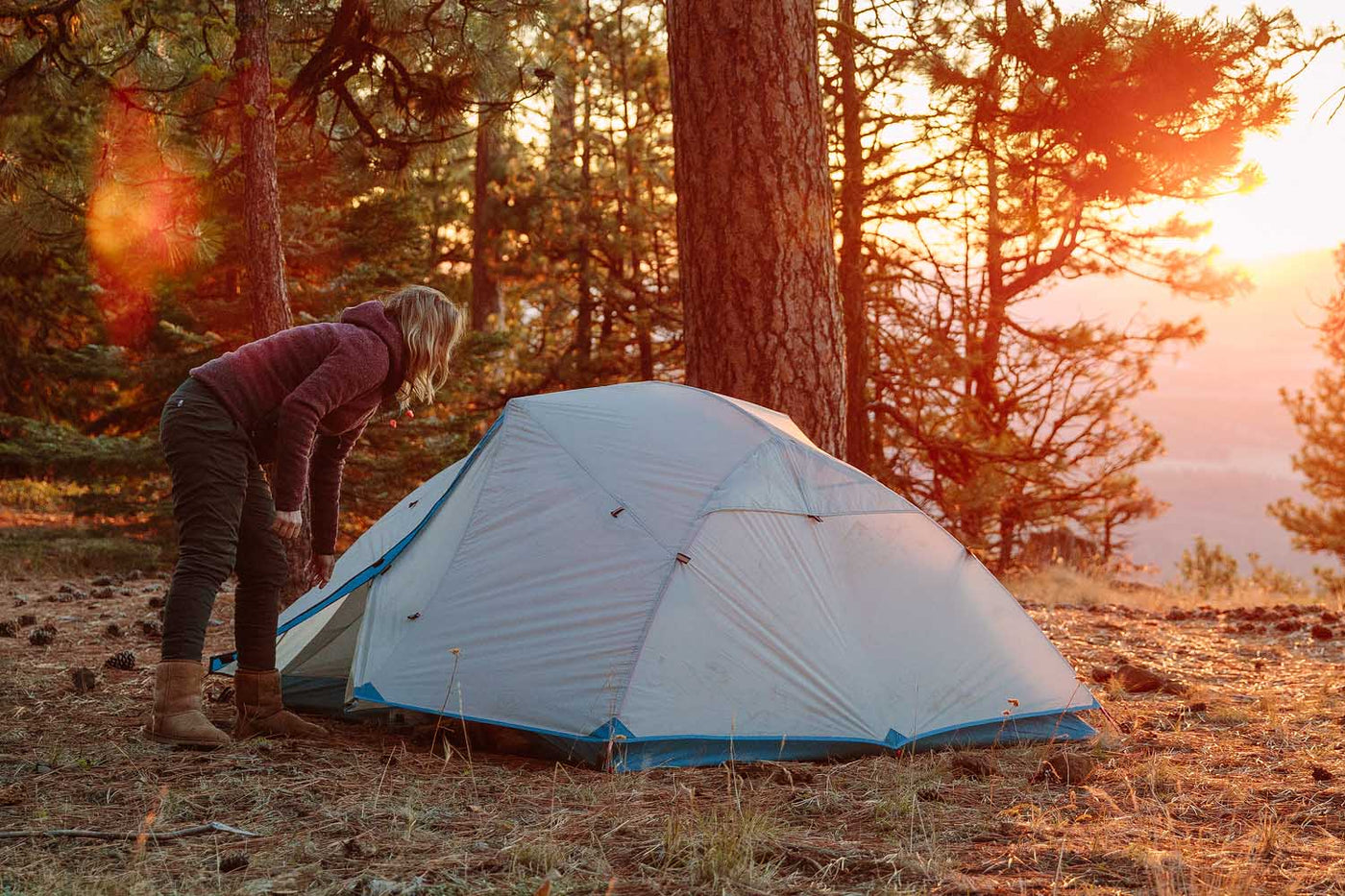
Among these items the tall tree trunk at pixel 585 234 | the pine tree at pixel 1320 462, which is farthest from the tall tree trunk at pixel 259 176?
the pine tree at pixel 1320 462

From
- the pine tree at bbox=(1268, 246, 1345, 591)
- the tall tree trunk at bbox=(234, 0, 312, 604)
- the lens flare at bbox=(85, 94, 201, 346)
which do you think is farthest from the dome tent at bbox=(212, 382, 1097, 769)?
the pine tree at bbox=(1268, 246, 1345, 591)

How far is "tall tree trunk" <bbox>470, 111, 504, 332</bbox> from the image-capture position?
17047 millimetres

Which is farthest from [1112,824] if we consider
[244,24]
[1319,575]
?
[1319,575]

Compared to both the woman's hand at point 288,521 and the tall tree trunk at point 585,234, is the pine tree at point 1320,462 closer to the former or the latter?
the tall tree trunk at point 585,234

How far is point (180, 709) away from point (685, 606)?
1749 mm

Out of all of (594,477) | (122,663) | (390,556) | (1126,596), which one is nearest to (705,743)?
(594,477)

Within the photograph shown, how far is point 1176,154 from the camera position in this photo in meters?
7.57

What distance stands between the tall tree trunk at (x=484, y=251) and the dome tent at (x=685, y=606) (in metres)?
12.9

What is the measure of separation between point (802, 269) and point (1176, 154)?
11.9 ft

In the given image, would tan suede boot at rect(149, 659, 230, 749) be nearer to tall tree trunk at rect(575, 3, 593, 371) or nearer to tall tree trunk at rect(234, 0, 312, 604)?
tall tree trunk at rect(234, 0, 312, 604)

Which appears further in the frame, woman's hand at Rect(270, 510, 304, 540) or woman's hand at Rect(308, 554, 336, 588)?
woman's hand at Rect(308, 554, 336, 588)

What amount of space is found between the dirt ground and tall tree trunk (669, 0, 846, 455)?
223cm

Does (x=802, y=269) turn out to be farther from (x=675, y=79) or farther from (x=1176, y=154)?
(x=1176, y=154)

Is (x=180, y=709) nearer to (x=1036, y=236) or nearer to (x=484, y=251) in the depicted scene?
(x=1036, y=236)
